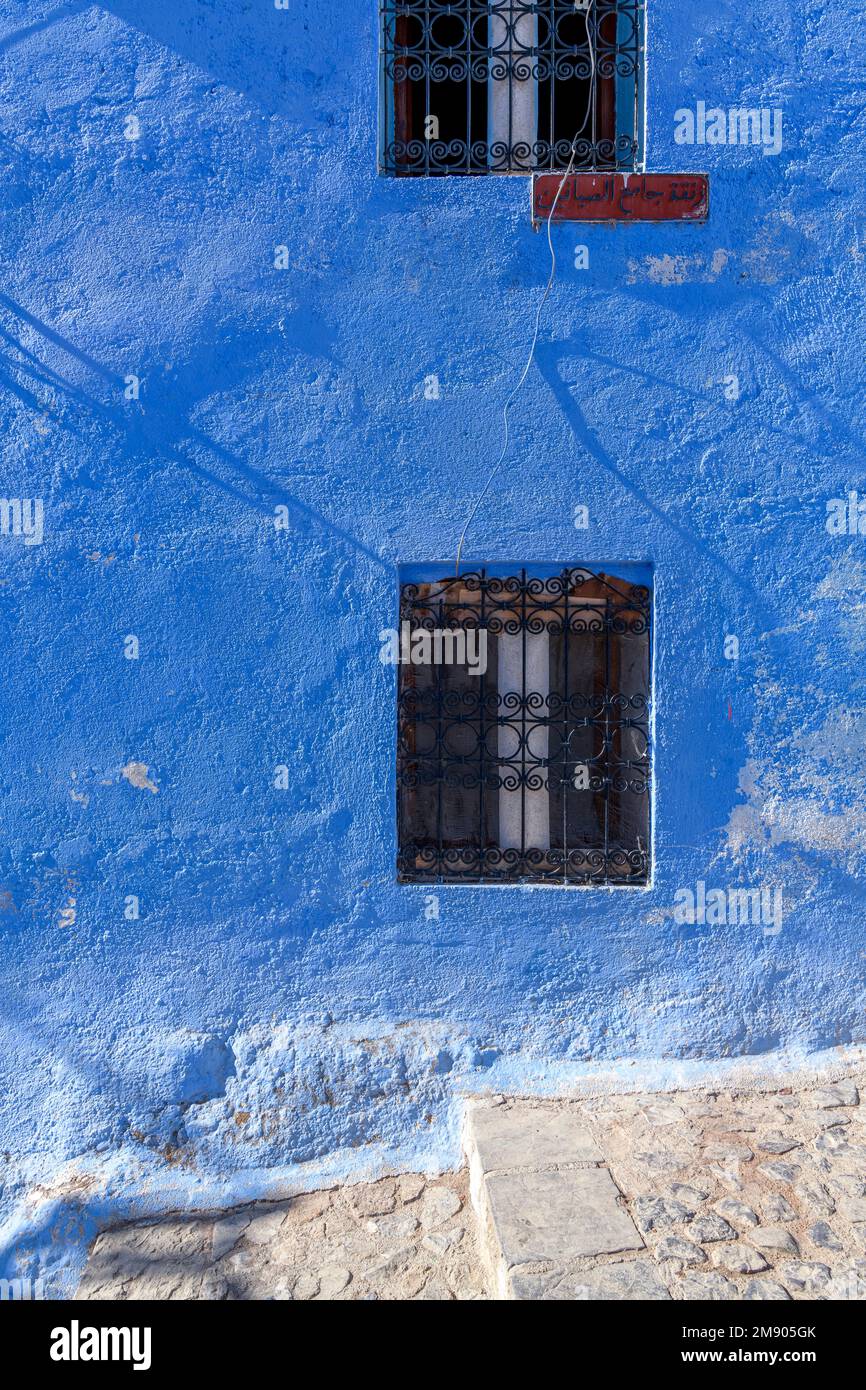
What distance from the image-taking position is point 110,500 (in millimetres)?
3805

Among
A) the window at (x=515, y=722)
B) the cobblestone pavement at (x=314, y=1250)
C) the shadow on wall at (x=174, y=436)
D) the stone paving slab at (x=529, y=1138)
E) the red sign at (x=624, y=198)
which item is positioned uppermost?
the red sign at (x=624, y=198)

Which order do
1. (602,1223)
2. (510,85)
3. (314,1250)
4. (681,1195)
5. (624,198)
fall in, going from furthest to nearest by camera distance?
(510,85), (624,198), (314,1250), (681,1195), (602,1223)

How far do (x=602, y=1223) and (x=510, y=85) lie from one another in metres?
4.03

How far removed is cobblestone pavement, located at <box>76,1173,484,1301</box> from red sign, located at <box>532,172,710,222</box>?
11.8 ft

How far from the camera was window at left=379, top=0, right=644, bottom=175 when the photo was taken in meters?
3.84

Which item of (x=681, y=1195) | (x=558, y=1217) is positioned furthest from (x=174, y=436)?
(x=681, y=1195)

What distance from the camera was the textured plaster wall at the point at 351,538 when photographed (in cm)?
375

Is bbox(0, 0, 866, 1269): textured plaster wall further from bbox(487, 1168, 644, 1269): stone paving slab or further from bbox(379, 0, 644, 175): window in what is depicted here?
bbox(487, 1168, 644, 1269): stone paving slab

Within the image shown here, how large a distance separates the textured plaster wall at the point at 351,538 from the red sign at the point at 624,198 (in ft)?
0.26

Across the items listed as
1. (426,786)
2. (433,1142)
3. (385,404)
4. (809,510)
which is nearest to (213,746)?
(426,786)

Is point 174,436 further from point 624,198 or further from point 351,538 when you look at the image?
point 624,198

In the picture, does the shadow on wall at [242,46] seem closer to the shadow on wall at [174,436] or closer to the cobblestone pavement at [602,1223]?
the shadow on wall at [174,436]

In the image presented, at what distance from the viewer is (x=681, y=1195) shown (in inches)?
122

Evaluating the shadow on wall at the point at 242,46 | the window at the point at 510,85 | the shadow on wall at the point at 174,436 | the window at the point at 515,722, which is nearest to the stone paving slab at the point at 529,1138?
the window at the point at 515,722
